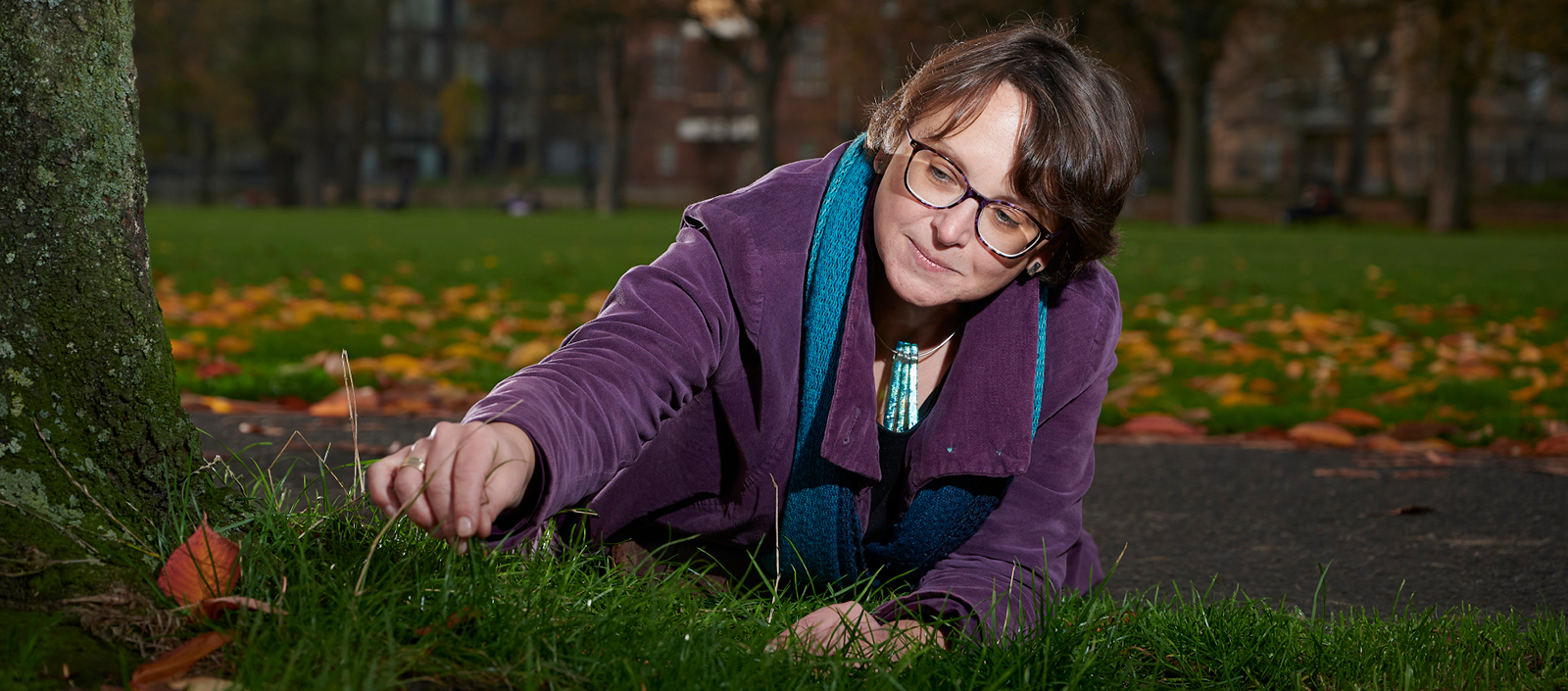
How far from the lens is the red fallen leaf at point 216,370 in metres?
4.96

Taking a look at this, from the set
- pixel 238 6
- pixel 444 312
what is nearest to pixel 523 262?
pixel 444 312

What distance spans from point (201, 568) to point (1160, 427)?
3.79 meters

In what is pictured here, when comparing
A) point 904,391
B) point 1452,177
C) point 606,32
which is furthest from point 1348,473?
point 606,32

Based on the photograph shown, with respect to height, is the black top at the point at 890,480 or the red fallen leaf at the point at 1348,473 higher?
the black top at the point at 890,480

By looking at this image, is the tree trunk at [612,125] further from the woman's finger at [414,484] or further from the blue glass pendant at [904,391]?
the woman's finger at [414,484]

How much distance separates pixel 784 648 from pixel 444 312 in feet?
21.5

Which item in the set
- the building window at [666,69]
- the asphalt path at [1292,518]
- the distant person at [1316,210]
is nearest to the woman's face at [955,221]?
the asphalt path at [1292,518]

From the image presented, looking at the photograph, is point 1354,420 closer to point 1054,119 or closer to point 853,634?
point 1054,119

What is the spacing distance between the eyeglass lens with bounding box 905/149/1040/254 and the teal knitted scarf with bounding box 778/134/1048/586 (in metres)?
0.15

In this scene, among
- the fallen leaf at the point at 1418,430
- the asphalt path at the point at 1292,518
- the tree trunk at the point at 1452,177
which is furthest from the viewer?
the tree trunk at the point at 1452,177

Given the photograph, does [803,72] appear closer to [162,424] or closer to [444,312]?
[444,312]

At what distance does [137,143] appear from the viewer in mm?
1876

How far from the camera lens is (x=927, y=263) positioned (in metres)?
1.95

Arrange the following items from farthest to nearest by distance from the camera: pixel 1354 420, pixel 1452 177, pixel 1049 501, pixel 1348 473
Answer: pixel 1452 177 < pixel 1354 420 < pixel 1348 473 < pixel 1049 501
